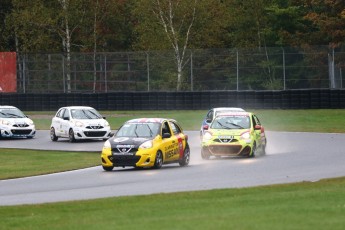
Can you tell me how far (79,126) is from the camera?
4300cm

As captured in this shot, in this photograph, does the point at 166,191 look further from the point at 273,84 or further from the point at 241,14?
the point at 241,14

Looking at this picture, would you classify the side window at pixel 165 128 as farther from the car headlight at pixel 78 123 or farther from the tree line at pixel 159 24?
the tree line at pixel 159 24

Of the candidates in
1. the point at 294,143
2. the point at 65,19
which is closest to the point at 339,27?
the point at 65,19

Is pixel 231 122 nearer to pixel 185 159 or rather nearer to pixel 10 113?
pixel 185 159

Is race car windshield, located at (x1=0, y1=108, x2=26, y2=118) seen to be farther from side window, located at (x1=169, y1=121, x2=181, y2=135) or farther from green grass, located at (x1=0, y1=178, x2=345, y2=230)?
green grass, located at (x1=0, y1=178, x2=345, y2=230)

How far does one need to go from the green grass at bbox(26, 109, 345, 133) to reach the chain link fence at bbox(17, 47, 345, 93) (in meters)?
2.72

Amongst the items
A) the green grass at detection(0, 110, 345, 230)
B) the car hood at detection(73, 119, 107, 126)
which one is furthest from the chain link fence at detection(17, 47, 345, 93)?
the green grass at detection(0, 110, 345, 230)

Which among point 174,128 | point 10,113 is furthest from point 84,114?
point 174,128

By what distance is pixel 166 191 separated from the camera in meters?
21.6

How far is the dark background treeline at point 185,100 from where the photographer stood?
187ft

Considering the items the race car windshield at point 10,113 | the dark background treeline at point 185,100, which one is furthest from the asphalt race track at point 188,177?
the dark background treeline at point 185,100

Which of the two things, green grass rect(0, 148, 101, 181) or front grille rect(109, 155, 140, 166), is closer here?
front grille rect(109, 155, 140, 166)

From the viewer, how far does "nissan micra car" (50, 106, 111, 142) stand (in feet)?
141

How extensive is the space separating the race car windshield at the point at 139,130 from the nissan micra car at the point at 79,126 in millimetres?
12962
